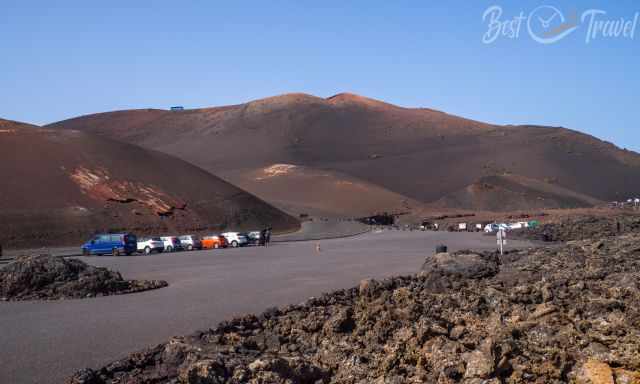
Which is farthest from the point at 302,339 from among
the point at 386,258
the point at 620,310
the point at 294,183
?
the point at 294,183

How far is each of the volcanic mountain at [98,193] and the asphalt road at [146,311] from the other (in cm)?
3606

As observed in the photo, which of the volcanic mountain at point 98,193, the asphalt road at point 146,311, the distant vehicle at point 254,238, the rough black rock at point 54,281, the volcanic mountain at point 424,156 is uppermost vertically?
the volcanic mountain at point 424,156

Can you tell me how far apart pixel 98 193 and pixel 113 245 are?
2815cm

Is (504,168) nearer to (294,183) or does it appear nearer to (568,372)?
(294,183)

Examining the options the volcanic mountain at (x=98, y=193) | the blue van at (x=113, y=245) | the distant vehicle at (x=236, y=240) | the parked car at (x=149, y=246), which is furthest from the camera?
the volcanic mountain at (x=98, y=193)

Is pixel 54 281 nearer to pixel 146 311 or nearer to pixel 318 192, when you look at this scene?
pixel 146 311

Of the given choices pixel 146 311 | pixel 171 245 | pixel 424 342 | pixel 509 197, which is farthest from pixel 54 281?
pixel 509 197

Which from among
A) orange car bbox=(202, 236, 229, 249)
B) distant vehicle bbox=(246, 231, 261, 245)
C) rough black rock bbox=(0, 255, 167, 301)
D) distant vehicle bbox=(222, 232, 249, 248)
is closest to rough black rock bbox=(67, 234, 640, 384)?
rough black rock bbox=(0, 255, 167, 301)

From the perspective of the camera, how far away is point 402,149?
6929 inches

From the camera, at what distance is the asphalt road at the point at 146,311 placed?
36.9ft

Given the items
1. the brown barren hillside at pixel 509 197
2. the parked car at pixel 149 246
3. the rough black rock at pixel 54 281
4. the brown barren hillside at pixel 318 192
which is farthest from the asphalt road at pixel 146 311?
the brown barren hillside at pixel 318 192

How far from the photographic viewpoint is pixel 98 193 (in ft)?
231

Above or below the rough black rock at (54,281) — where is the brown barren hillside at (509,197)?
above

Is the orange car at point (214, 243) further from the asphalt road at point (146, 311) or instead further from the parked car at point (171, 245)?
the asphalt road at point (146, 311)
